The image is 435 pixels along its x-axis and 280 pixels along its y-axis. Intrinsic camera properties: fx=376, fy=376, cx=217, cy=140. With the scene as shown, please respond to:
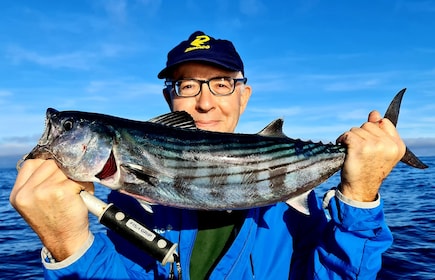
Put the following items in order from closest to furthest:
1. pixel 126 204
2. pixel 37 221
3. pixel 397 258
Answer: pixel 37 221, pixel 126 204, pixel 397 258

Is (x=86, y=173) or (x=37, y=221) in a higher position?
(x=86, y=173)

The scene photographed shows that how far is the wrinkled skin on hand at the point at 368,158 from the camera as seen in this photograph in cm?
335

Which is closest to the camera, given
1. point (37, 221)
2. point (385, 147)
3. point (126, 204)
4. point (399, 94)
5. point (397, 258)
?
point (37, 221)

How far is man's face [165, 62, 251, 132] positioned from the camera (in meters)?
4.88

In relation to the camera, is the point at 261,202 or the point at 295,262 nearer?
the point at 261,202

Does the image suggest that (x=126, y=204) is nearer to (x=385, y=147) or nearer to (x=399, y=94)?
(x=385, y=147)

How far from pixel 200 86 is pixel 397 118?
2396 mm

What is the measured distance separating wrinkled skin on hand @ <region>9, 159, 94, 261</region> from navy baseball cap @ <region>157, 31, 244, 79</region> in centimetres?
228

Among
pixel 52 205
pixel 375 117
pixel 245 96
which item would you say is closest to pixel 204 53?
pixel 245 96

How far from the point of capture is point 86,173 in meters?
3.21


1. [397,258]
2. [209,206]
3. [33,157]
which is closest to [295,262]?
[209,206]

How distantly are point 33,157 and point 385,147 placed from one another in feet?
10.1

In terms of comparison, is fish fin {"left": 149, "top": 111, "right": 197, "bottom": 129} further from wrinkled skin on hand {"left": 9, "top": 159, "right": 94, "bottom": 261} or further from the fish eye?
wrinkled skin on hand {"left": 9, "top": 159, "right": 94, "bottom": 261}

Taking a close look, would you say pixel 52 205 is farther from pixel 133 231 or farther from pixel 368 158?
pixel 368 158
